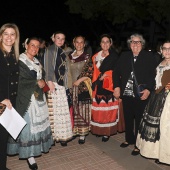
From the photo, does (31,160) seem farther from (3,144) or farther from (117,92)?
(117,92)

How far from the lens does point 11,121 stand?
3.20 m

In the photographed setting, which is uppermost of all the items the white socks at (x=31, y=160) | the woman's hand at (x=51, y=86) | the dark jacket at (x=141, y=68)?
the dark jacket at (x=141, y=68)

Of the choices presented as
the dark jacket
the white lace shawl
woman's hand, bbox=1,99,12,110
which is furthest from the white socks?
the dark jacket

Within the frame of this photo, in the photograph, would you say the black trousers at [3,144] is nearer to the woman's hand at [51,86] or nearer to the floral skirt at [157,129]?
the woman's hand at [51,86]

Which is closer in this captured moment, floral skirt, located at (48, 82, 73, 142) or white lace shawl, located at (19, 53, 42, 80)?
white lace shawl, located at (19, 53, 42, 80)

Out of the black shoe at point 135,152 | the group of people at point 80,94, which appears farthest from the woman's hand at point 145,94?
the black shoe at point 135,152

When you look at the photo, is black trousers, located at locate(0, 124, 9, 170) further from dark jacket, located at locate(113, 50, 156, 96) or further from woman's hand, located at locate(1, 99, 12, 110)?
dark jacket, located at locate(113, 50, 156, 96)

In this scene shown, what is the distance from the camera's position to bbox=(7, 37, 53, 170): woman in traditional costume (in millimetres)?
3607

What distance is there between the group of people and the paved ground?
0.58ft

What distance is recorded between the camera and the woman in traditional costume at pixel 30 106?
11.8ft

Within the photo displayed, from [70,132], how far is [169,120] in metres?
1.81

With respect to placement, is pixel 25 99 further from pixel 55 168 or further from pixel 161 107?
pixel 161 107

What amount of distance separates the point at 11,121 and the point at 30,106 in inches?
20.6

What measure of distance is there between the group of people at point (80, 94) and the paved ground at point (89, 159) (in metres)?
0.18
